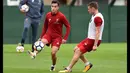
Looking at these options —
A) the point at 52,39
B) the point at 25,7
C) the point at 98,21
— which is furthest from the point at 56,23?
the point at 25,7

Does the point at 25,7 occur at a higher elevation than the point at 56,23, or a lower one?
higher

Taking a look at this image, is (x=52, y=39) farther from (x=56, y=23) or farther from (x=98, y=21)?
(x=98, y=21)

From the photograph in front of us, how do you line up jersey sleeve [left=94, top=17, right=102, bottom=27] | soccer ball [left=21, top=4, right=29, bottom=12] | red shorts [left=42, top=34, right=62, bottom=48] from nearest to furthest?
jersey sleeve [left=94, top=17, right=102, bottom=27] → red shorts [left=42, top=34, right=62, bottom=48] → soccer ball [left=21, top=4, right=29, bottom=12]

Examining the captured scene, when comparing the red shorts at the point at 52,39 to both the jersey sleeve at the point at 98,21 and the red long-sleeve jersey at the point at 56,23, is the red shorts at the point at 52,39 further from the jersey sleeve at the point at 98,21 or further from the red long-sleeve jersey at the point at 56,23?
the jersey sleeve at the point at 98,21

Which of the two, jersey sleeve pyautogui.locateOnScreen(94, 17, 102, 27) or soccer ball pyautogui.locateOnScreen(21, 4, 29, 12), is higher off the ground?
soccer ball pyautogui.locateOnScreen(21, 4, 29, 12)

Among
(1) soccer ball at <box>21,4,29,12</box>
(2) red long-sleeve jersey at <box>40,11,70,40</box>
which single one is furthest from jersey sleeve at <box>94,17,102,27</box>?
(1) soccer ball at <box>21,4,29,12</box>

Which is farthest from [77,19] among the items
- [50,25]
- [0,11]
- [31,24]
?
[0,11]

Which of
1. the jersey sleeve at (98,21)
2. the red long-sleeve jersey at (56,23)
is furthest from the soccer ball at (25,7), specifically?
the jersey sleeve at (98,21)

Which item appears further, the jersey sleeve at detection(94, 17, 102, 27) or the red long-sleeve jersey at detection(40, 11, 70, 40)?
the red long-sleeve jersey at detection(40, 11, 70, 40)

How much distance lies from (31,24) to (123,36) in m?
12.5

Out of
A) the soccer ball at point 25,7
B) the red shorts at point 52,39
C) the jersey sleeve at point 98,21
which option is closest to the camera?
the jersey sleeve at point 98,21

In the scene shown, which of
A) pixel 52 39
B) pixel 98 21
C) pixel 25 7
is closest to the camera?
pixel 98 21

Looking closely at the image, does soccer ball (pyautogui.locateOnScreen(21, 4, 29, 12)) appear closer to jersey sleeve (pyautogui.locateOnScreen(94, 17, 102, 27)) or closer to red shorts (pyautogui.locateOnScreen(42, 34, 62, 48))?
red shorts (pyautogui.locateOnScreen(42, 34, 62, 48))

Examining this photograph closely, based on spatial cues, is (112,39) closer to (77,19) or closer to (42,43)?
(77,19)
